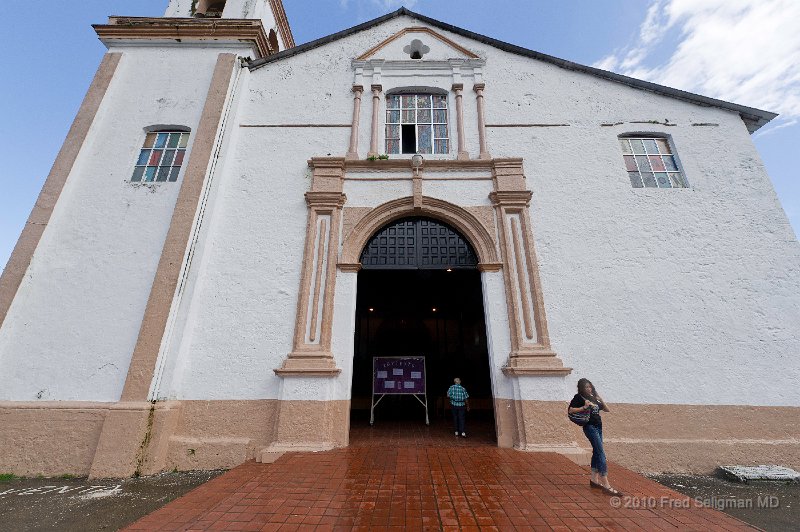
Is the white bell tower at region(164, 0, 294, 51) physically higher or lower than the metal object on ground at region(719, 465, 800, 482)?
higher

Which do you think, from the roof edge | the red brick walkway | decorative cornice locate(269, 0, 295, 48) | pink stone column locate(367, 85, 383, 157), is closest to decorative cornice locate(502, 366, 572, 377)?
the red brick walkway

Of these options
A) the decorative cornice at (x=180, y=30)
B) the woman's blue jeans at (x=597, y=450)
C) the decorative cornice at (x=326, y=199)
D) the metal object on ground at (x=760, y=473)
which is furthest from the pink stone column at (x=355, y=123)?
the metal object on ground at (x=760, y=473)

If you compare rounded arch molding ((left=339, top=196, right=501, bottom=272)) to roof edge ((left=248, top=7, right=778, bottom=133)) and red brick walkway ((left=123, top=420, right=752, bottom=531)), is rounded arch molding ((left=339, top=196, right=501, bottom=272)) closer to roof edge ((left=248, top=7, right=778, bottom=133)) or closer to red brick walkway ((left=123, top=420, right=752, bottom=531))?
red brick walkway ((left=123, top=420, right=752, bottom=531))

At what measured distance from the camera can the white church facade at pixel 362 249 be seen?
548 cm

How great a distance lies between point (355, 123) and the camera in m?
7.79

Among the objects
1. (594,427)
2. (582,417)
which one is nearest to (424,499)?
(582,417)

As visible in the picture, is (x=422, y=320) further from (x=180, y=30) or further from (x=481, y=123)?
(x=180, y=30)

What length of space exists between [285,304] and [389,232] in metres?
2.50

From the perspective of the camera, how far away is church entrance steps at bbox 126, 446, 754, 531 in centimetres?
308

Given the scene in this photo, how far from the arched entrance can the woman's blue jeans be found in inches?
107

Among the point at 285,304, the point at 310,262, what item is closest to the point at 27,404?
the point at 285,304

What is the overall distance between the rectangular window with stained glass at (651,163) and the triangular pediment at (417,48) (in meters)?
4.27

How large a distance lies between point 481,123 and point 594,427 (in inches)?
249

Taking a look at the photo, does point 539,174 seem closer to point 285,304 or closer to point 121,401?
point 285,304
